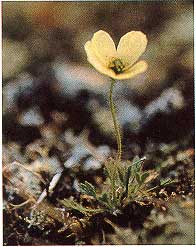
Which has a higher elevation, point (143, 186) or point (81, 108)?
point (81, 108)

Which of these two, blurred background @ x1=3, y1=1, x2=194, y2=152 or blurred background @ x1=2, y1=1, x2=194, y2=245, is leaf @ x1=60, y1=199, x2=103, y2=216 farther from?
blurred background @ x1=3, y1=1, x2=194, y2=152

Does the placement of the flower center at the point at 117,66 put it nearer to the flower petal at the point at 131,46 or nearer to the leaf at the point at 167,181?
the flower petal at the point at 131,46

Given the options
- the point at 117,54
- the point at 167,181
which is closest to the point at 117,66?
the point at 117,54

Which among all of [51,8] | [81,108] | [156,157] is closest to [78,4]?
[51,8]

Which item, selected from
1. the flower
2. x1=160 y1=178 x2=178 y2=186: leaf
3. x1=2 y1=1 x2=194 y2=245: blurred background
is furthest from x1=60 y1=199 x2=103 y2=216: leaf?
the flower

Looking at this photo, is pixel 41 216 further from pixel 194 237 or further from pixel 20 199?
pixel 194 237

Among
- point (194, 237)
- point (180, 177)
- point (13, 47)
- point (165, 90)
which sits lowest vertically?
point (194, 237)
